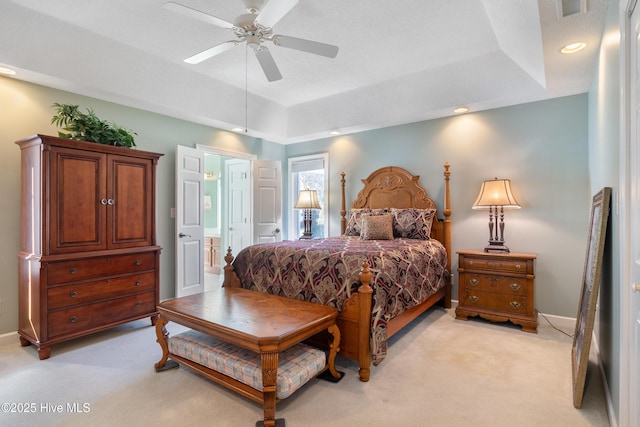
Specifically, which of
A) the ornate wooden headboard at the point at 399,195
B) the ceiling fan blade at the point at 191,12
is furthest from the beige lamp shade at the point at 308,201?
the ceiling fan blade at the point at 191,12

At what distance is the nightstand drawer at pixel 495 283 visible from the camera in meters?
3.33

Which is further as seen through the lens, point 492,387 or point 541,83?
point 541,83

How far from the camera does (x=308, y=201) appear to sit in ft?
17.0

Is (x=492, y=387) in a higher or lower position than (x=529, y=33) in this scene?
lower

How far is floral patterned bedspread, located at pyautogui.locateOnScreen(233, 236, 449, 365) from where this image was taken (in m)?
2.46

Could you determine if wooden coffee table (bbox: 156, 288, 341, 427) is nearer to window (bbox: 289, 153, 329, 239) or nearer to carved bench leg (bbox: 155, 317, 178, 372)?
carved bench leg (bbox: 155, 317, 178, 372)

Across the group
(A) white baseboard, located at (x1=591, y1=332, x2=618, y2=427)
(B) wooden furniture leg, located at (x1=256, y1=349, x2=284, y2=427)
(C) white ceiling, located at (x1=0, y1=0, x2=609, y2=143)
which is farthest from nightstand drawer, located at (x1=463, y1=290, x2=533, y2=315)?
(B) wooden furniture leg, located at (x1=256, y1=349, x2=284, y2=427)

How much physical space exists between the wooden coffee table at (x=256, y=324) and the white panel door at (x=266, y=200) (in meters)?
2.63

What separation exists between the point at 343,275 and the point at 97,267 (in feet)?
7.54

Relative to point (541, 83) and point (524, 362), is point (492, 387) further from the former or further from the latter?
point (541, 83)

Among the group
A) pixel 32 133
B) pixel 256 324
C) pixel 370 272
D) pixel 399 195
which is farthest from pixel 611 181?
pixel 32 133

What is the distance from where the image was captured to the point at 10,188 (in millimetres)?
3045

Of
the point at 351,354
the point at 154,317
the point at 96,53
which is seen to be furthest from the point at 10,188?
the point at 351,354

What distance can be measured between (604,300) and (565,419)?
0.84 meters
